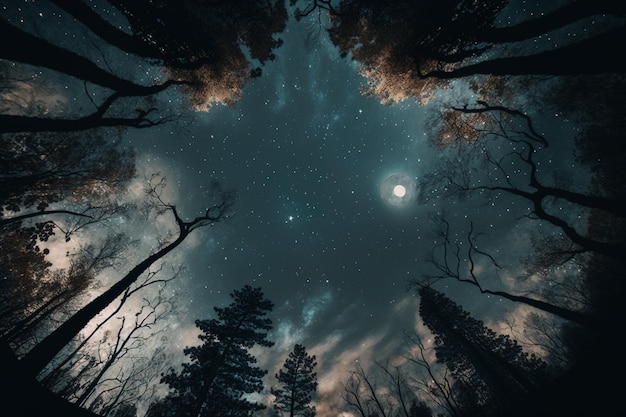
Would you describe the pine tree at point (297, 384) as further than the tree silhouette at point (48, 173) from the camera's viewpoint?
Yes

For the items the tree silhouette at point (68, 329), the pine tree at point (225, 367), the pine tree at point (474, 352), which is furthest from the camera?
the pine tree at point (474, 352)

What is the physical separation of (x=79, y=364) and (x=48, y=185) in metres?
18.4

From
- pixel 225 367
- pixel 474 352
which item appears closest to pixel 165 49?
pixel 225 367

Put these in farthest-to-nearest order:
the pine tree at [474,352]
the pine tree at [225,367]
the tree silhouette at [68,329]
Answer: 1. the pine tree at [474,352]
2. the pine tree at [225,367]
3. the tree silhouette at [68,329]

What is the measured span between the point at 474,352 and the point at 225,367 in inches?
1004

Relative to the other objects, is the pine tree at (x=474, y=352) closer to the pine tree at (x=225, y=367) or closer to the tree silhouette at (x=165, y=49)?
the pine tree at (x=225, y=367)

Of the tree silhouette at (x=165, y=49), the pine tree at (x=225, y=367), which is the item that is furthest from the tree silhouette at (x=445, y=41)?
the pine tree at (x=225, y=367)

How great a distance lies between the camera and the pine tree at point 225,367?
53.0 ft

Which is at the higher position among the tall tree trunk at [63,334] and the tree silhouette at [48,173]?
the tree silhouette at [48,173]

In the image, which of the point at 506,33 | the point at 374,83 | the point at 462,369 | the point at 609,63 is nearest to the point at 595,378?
the point at 609,63

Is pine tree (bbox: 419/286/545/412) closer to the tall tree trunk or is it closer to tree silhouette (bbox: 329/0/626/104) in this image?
tree silhouette (bbox: 329/0/626/104)

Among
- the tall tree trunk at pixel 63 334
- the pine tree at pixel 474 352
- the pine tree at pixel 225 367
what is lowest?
the tall tree trunk at pixel 63 334

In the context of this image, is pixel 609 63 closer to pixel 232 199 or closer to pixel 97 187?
pixel 232 199

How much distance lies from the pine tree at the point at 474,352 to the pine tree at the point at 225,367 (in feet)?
62.3
